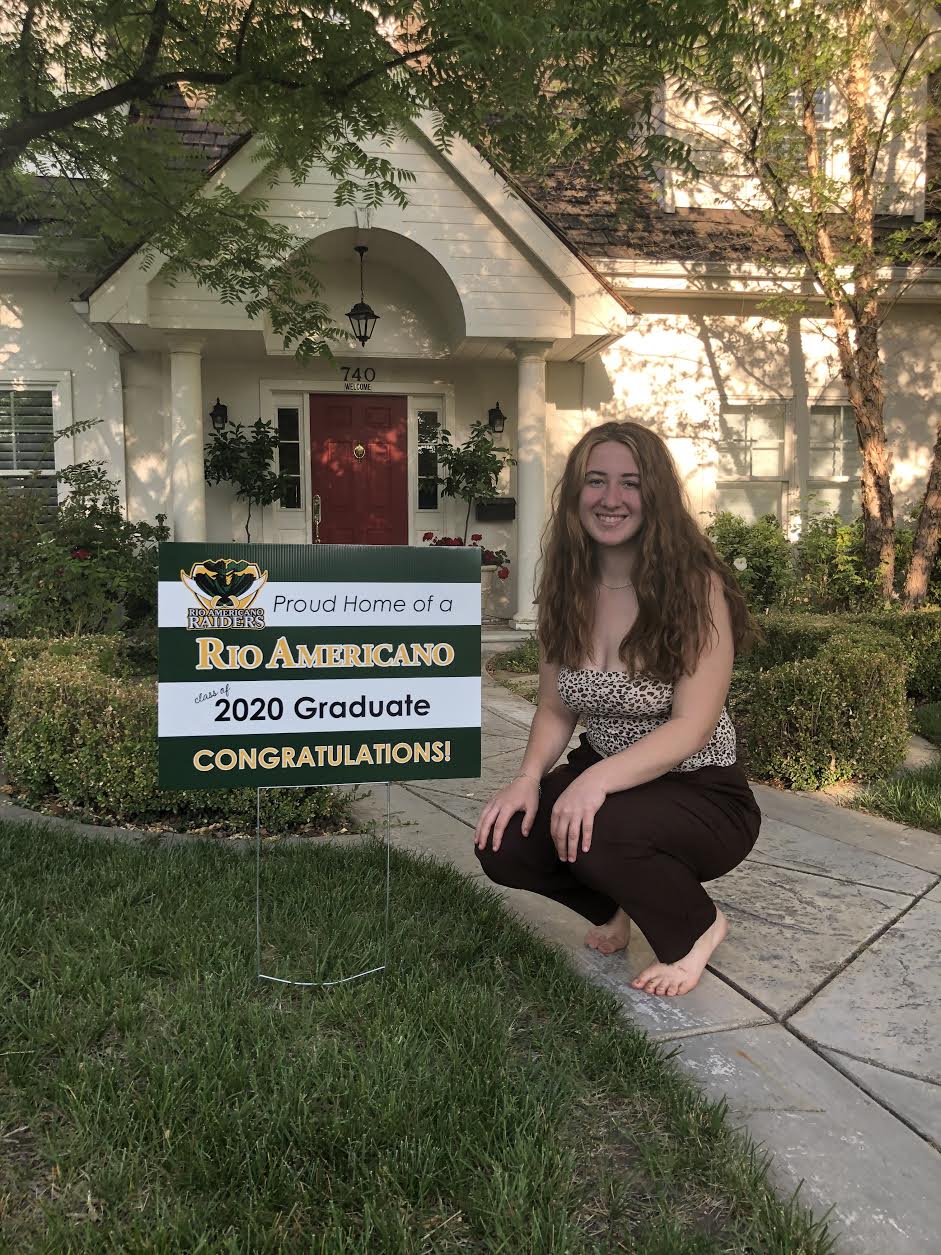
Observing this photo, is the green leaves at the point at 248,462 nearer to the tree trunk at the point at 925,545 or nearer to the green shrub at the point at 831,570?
the green shrub at the point at 831,570

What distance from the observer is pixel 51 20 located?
4508 millimetres

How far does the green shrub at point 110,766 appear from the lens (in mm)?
4004

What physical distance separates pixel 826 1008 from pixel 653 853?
0.70m

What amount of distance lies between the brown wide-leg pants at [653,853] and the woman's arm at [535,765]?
Result: 50 millimetres

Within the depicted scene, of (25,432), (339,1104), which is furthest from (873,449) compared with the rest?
(25,432)

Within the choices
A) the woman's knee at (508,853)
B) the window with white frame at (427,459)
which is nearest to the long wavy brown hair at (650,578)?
the woman's knee at (508,853)

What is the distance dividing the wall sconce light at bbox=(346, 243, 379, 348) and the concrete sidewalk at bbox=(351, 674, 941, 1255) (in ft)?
20.5

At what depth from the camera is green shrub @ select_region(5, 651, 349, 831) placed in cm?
400

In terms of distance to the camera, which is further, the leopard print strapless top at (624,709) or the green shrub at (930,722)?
the green shrub at (930,722)

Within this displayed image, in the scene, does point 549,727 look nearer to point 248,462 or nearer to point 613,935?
point 613,935

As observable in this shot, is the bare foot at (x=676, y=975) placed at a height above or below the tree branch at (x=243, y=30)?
below

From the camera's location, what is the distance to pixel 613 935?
2.92 metres

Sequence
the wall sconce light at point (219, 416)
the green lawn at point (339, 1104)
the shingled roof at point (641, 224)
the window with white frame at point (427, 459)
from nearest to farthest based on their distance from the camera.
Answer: the green lawn at point (339, 1104)
the wall sconce light at point (219, 416)
the shingled roof at point (641, 224)
the window with white frame at point (427, 459)

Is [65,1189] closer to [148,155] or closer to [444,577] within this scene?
[444,577]
